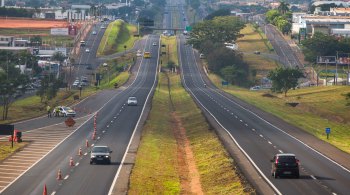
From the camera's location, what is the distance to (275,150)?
75938 millimetres

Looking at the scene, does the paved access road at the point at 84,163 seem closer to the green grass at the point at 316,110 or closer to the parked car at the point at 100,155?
the parked car at the point at 100,155

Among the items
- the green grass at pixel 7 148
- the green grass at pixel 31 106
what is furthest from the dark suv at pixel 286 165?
the green grass at pixel 31 106

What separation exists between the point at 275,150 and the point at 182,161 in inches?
298

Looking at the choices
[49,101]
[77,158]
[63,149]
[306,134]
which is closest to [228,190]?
[77,158]

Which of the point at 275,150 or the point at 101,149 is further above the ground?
the point at 101,149

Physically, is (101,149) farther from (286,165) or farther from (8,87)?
(8,87)

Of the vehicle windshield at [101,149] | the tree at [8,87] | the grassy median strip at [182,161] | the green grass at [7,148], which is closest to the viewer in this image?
the grassy median strip at [182,161]

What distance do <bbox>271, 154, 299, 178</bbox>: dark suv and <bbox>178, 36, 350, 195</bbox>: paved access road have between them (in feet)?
1.54

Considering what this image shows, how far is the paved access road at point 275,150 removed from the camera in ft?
181

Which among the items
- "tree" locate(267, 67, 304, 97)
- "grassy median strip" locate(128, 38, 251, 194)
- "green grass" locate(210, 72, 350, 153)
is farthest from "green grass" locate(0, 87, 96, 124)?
"tree" locate(267, 67, 304, 97)

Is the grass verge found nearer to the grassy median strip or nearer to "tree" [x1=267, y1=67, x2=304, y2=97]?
"tree" [x1=267, y1=67, x2=304, y2=97]

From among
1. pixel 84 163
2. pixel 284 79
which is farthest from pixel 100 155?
pixel 284 79

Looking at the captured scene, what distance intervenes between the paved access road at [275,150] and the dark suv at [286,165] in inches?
18.4

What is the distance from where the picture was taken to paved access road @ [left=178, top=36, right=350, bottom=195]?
181 feet
